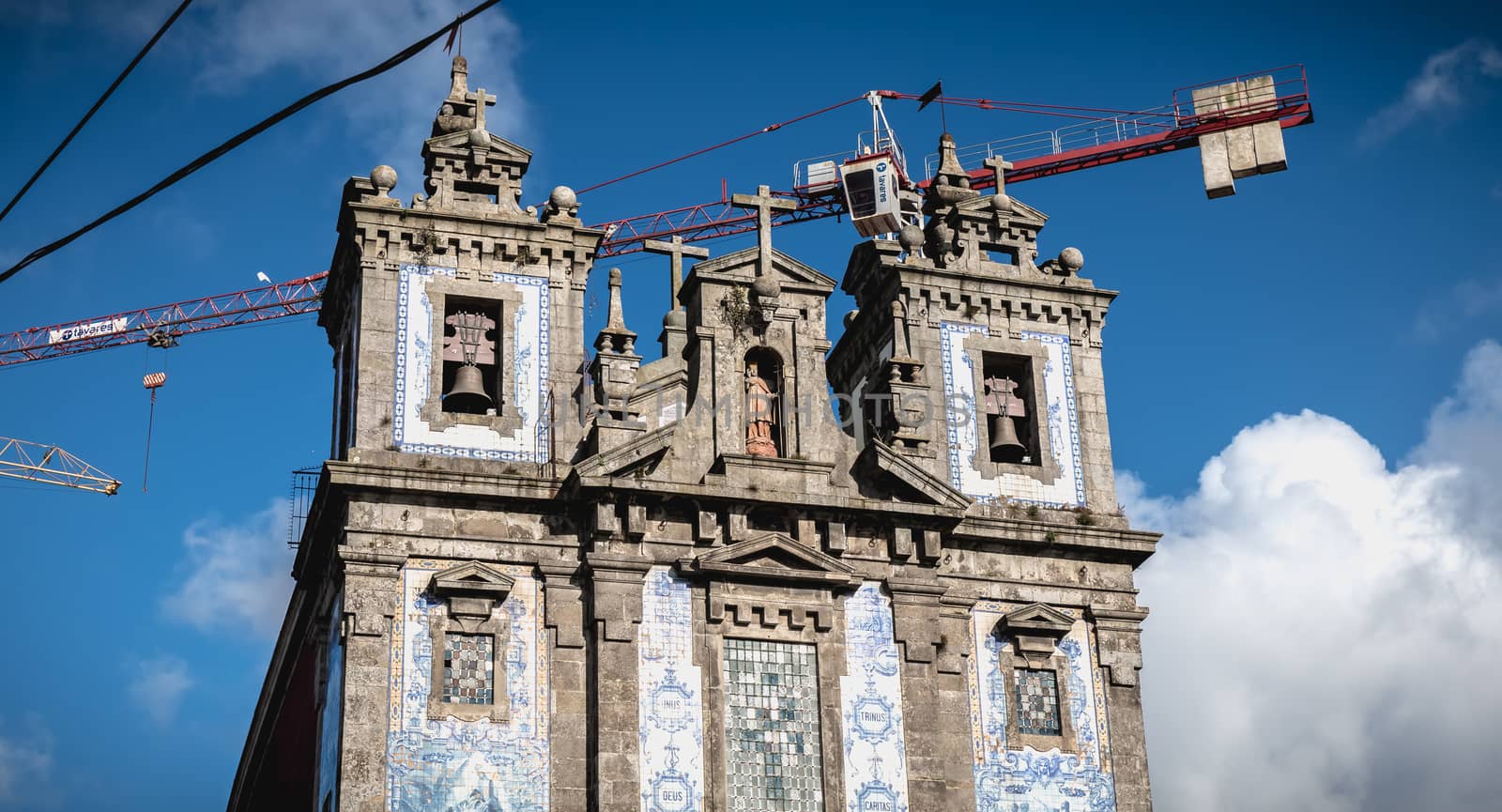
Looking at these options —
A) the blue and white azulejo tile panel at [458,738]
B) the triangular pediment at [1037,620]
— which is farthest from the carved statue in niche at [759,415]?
the blue and white azulejo tile panel at [458,738]

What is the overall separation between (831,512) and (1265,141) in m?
22.7

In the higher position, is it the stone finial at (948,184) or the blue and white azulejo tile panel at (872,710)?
the stone finial at (948,184)

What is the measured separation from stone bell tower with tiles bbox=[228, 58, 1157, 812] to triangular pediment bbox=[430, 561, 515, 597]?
0.06 meters

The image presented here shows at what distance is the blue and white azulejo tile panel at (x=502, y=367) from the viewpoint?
3866 cm

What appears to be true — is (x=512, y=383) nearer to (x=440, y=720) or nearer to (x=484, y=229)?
(x=484, y=229)

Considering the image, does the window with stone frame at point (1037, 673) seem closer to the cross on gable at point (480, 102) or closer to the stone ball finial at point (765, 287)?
the stone ball finial at point (765, 287)

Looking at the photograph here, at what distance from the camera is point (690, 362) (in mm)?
40062

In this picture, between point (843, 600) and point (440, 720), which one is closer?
point (440, 720)

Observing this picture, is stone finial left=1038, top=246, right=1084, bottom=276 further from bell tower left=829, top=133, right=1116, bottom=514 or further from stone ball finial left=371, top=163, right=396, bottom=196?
stone ball finial left=371, top=163, right=396, bottom=196

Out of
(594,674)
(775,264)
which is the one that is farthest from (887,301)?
(594,674)

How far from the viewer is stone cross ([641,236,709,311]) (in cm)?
4150

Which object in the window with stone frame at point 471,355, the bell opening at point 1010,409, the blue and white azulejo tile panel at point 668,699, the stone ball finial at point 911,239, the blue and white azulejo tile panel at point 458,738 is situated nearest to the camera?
the blue and white azulejo tile panel at point 458,738

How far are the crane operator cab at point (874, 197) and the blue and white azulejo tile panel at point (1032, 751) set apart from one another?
13.2 m

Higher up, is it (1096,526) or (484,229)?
(484,229)
